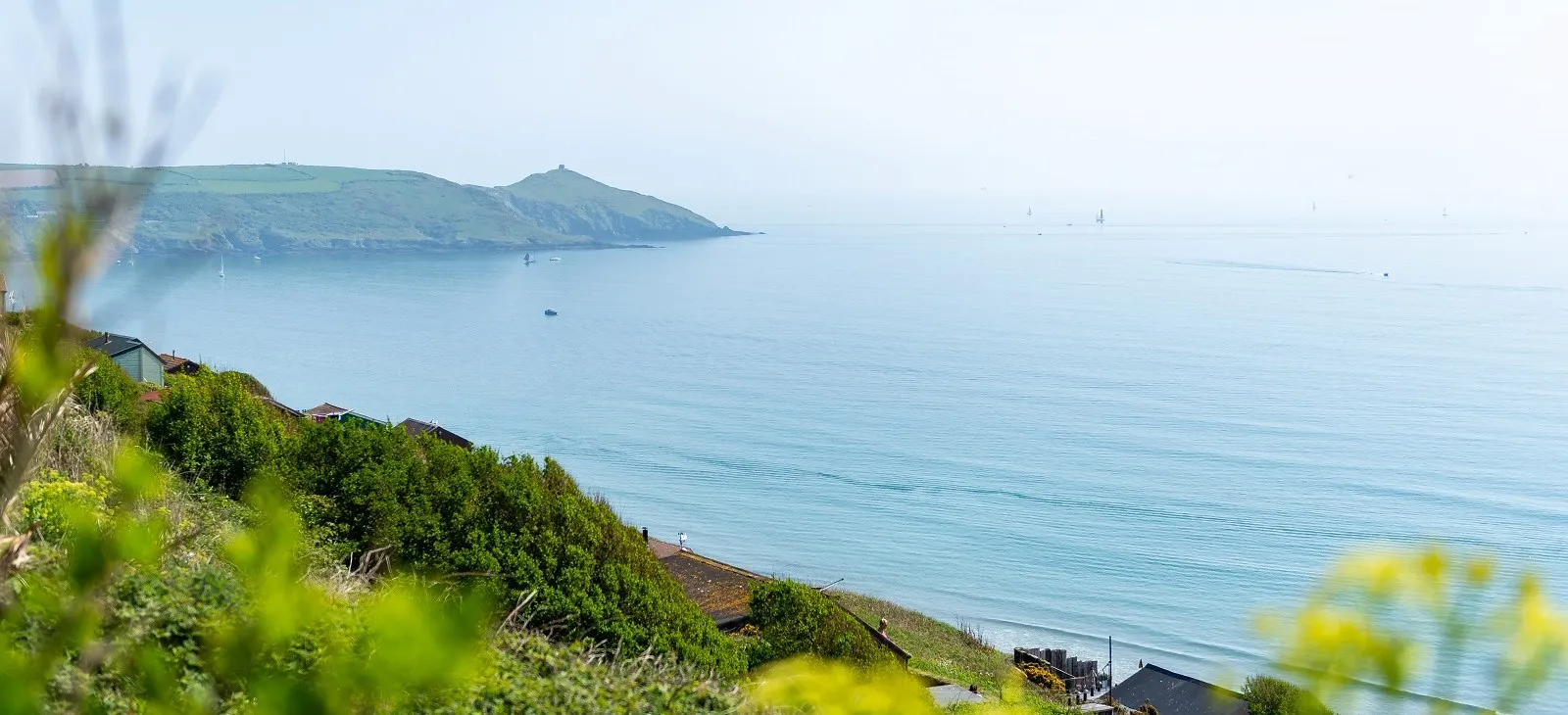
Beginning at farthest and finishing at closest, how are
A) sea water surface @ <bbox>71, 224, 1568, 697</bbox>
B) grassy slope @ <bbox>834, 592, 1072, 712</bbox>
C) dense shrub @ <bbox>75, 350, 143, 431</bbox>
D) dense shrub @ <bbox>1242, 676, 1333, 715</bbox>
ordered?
sea water surface @ <bbox>71, 224, 1568, 697</bbox> → grassy slope @ <bbox>834, 592, 1072, 712</bbox> → dense shrub @ <bbox>1242, 676, 1333, 715</bbox> → dense shrub @ <bbox>75, 350, 143, 431</bbox>

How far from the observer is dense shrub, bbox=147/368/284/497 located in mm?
12727

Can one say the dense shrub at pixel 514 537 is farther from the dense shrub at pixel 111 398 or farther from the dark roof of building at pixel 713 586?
the dark roof of building at pixel 713 586

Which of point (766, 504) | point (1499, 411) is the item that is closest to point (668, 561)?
point (766, 504)

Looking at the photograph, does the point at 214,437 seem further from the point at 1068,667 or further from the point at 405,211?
the point at 405,211

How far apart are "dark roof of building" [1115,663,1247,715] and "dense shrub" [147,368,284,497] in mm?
13668

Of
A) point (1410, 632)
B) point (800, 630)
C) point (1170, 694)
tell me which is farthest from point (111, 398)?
point (1170, 694)

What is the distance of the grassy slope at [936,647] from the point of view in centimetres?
1981

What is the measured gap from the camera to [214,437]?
1304 cm

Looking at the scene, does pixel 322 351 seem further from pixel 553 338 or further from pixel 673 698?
pixel 673 698

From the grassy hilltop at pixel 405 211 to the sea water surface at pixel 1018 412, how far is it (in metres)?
39.1

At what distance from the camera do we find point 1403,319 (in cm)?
6938

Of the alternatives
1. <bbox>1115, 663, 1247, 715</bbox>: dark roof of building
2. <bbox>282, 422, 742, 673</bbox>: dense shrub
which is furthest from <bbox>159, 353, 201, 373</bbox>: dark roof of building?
<bbox>1115, 663, 1247, 715</bbox>: dark roof of building

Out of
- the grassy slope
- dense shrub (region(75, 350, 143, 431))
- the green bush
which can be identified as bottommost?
the grassy slope

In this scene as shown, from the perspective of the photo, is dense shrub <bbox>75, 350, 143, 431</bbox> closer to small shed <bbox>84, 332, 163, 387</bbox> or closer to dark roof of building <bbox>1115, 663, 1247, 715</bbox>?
small shed <bbox>84, 332, 163, 387</bbox>
